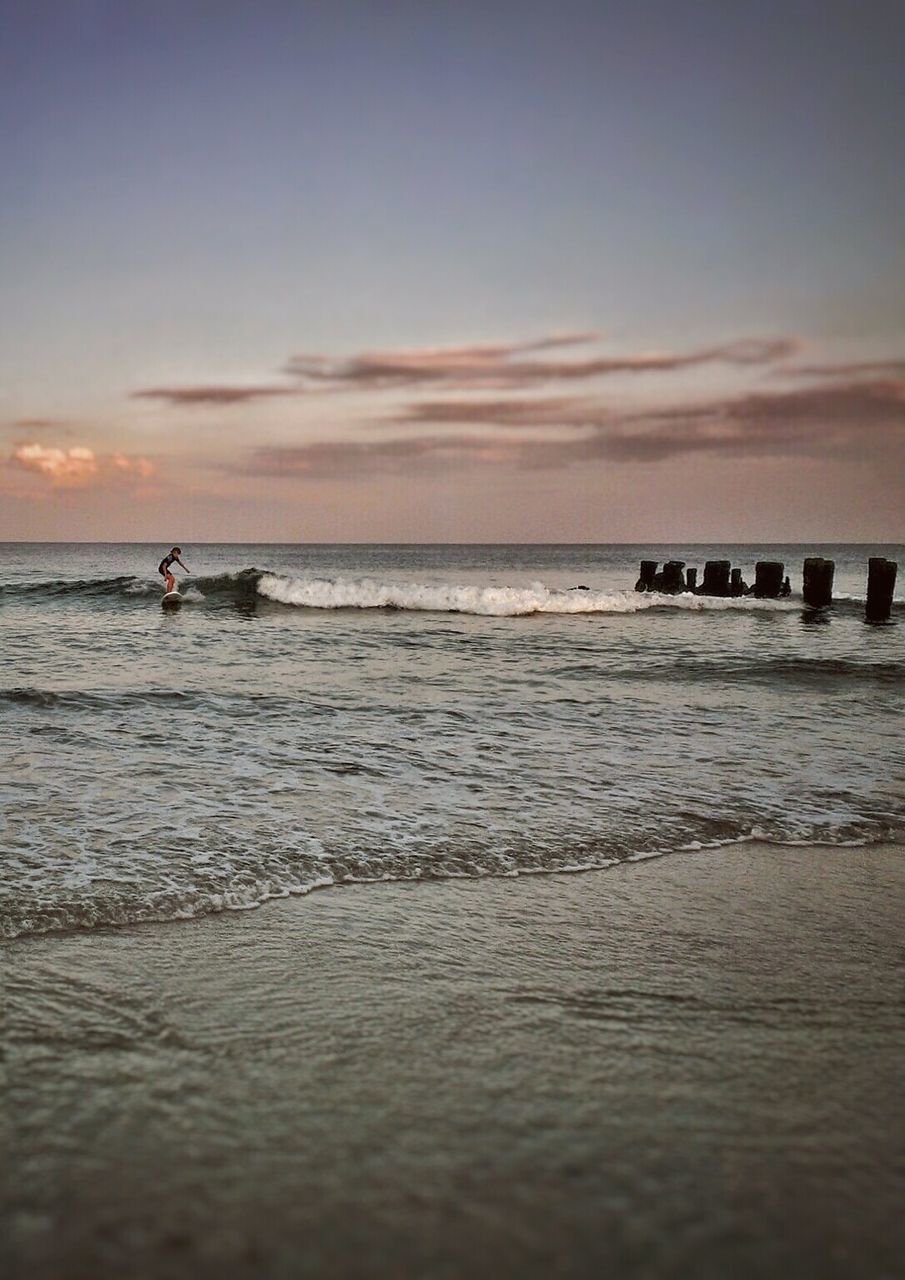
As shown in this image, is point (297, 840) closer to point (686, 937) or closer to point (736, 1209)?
point (686, 937)

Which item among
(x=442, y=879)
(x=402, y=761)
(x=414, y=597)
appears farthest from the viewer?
(x=414, y=597)

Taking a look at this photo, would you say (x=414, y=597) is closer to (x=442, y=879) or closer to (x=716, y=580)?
(x=716, y=580)

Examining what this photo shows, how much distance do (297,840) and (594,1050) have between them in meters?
2.90

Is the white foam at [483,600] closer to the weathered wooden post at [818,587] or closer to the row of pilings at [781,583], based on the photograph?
the weathered wooden post at [818,587]

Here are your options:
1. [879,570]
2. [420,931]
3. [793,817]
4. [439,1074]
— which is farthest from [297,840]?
[879,570]

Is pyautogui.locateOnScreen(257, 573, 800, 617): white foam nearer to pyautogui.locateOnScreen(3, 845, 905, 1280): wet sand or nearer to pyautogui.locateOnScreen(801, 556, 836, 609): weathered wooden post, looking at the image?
pyautogui.locateOnScreen(801, 556, 836, 609): weathered wooden post

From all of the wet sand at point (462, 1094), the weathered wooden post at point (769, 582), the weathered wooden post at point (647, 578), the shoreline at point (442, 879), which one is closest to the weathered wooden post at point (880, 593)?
the weathered wooden post at point (769, 582)

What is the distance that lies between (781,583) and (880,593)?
7.07m

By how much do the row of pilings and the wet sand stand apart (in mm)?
23219

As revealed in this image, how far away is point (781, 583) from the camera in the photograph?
3212cm

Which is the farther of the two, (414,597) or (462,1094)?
(414,597)

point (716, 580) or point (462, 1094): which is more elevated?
point (716, 580)

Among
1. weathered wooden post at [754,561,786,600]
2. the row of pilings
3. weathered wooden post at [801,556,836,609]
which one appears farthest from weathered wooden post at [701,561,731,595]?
weathered wooden post at [801,556,836,609]

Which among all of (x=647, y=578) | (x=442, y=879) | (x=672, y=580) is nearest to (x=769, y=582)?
(x=672, y=580)
